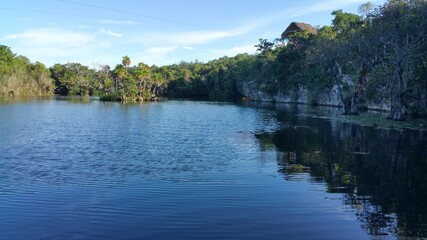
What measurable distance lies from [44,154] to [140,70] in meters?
76.6

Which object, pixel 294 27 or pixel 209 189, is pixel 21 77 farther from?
pixel 209 189

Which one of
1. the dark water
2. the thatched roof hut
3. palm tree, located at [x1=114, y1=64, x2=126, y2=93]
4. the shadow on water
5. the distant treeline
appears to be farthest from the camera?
the thatched roof hut

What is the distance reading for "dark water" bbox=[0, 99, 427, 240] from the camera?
30.3 ft

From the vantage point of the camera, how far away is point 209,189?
13016 mm

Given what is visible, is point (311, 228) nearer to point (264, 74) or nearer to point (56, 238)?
point (56, 238)

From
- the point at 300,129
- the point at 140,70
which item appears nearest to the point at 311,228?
the point at 300,129

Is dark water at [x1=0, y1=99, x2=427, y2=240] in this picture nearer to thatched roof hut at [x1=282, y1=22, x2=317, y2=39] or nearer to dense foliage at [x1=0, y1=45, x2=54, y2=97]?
thatched roof hut at [x1=282, y1=22, x2=317, y2=39]

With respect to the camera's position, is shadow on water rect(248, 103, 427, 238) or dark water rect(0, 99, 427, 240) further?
shadow on water rect(248, 103, 427, 238)

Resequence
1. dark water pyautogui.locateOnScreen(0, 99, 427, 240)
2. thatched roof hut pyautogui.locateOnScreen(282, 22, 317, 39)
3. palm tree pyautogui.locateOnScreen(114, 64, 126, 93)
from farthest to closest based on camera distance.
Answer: thatched roof hut pyautogui.locateOnScreen(282, 22, 317, 39) < palm tree pyautogui.locateOnScreen(114, 64, 126, 93) < dark water pyautogui.locateOnScreen(0, 99, 427, 240)

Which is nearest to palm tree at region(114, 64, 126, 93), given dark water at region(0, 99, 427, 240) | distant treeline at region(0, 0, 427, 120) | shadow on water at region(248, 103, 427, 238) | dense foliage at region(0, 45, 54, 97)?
distant treeline at region(0, 0, 427, 120)

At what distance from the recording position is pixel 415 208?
436 inches

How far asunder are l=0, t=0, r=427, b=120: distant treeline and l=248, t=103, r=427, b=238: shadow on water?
422 inches

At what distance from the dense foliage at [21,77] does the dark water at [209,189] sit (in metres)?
93.2

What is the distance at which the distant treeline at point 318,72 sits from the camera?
3703 cm
